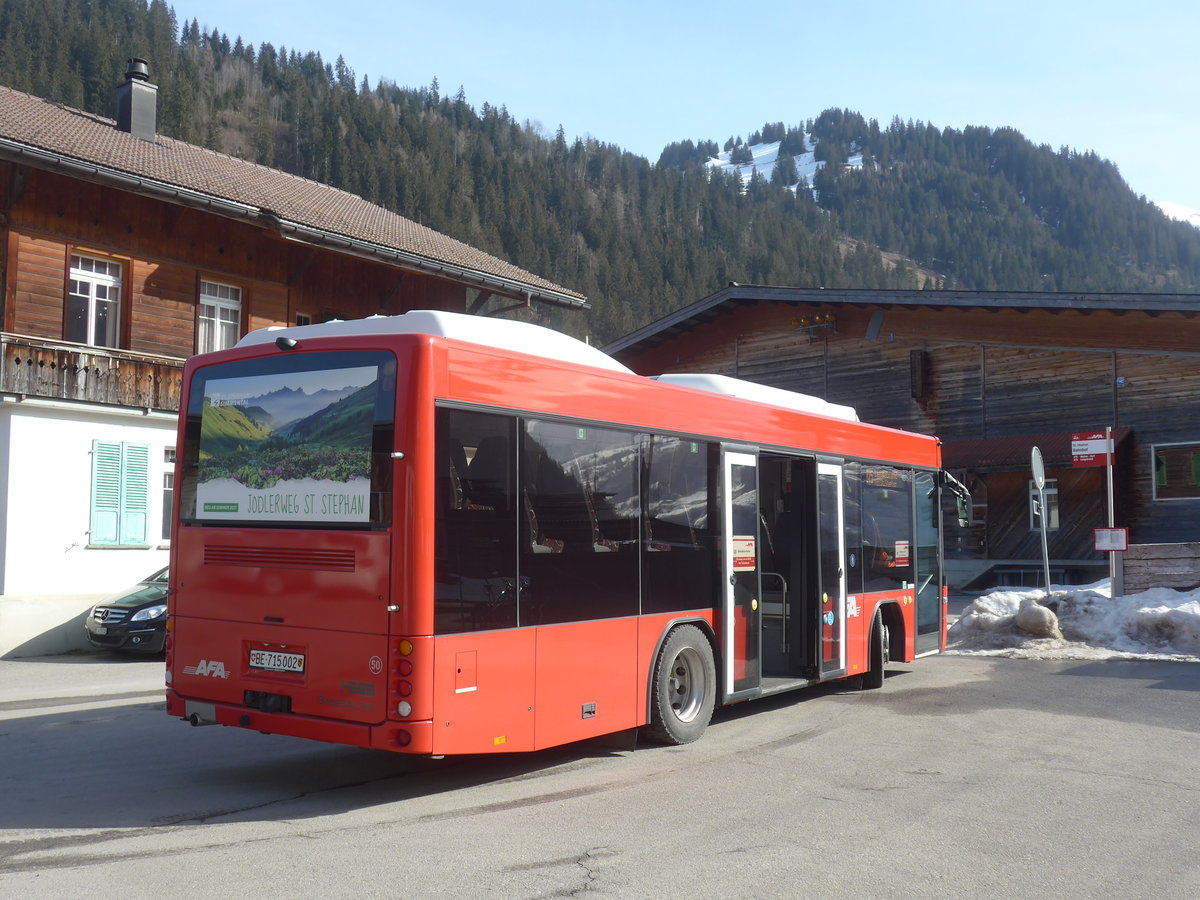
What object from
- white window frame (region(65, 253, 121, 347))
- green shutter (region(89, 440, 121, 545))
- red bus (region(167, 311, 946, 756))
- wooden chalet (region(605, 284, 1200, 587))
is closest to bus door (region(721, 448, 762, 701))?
red bus (region(167, 311, 946, 756))

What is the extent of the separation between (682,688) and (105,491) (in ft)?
40.8

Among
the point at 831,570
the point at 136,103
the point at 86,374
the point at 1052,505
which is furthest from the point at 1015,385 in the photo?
the point at 136,103

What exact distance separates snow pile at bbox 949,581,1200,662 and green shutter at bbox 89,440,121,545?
518 inches

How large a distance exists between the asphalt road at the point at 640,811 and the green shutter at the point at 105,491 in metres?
7.69

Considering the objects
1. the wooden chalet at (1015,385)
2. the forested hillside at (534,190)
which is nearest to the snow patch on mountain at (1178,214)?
the forested hillside at (534,190)

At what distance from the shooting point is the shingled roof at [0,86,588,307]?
58.2 ft

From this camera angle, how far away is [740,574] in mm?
9641

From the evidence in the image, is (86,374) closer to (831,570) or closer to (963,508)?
(831,570)

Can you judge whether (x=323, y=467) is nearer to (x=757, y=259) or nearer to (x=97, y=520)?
(x=97, y=520)

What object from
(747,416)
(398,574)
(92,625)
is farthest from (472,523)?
(92,625)

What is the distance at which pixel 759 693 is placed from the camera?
32.8 feet

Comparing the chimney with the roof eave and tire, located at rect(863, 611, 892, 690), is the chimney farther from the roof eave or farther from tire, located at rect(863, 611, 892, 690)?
tire, located at rect(863, 611, 892, 690)

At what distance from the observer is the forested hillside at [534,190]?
88.0m

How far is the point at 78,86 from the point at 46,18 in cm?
1164
